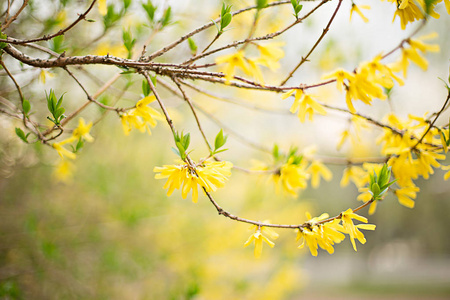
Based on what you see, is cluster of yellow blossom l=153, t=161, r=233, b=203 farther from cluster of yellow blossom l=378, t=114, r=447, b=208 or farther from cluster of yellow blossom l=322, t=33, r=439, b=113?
cluster of yellow blossom l=378, t=114, r=447, b=208

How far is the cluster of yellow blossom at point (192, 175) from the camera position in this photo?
775 mm

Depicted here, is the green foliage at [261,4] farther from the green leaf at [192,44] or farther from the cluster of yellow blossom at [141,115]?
the cluster of yellow blossom at [141,115]

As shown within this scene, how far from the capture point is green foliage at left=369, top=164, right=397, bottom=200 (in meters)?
0.80

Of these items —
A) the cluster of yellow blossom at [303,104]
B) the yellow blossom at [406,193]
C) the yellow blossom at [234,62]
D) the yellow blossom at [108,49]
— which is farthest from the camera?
the yellow blossom at [108,49]

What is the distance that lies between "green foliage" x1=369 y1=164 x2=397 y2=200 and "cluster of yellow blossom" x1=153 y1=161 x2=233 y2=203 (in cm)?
40

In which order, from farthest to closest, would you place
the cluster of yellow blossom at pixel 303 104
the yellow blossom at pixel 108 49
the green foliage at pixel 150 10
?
the yellow blossom at pixel 108 49, the green foliage at pixel 150 10, the cluster of yellow blossom at pixel 303 104

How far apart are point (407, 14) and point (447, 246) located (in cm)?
1420

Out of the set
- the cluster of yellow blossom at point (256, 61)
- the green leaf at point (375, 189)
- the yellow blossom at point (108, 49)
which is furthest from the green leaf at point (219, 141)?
the yellow blossom at point (108, 49)

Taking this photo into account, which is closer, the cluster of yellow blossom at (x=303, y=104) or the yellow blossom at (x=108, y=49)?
the cluster of yellow blossom at (x=303, y=104)

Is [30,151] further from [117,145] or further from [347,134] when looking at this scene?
[347,134]

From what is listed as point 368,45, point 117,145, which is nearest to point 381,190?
point 368,45

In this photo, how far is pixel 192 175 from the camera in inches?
31.0

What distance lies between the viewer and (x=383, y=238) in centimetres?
1172

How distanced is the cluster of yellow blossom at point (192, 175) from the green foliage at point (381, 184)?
1.33 ft
